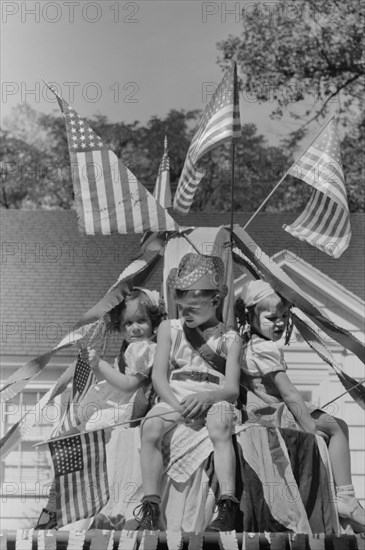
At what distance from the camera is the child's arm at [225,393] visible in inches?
270

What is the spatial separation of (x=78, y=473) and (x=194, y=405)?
2.83 feet

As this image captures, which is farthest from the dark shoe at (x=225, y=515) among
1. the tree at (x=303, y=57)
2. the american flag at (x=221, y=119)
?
the tree at (x=303, y=57)

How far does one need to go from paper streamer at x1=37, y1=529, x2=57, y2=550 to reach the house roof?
10411 mm

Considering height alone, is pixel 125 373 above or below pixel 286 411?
above

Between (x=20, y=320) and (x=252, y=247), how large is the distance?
9707 mm

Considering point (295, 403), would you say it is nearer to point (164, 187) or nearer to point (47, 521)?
point (47, 521)

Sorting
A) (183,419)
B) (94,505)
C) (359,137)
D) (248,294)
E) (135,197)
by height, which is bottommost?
(94,505)

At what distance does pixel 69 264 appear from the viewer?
1841 centimetres

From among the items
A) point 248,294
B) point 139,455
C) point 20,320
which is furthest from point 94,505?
point 20,320

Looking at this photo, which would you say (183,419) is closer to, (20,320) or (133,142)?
(20,320)

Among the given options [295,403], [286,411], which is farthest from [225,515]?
[286,411]

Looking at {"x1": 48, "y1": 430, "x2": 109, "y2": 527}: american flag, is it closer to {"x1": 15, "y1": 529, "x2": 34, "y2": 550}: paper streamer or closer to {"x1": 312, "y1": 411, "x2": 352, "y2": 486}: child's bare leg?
{"x1": 15, "y1": 529, "x2": 34, "y2": 550}: paper streamer

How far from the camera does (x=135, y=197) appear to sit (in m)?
7.78

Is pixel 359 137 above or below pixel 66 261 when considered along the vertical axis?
above
